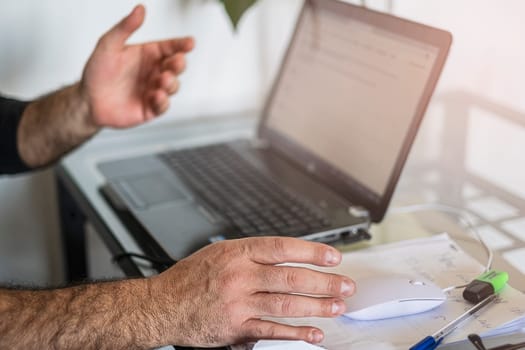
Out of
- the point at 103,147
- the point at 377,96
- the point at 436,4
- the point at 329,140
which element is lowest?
the point at 103,147

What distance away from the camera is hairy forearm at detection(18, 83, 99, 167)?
4.19 feet

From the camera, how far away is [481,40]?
131 cm

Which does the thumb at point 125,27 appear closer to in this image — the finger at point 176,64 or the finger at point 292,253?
the finger at point 176,64

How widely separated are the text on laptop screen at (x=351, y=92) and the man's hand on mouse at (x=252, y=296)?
0.33 metres

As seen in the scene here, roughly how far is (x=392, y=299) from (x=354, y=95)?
468 millimetres

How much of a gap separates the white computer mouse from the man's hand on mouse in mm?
29

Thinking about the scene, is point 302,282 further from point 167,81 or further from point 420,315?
point 167,81

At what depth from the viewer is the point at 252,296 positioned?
792 mm

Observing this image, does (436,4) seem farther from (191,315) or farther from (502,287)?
(191,315)

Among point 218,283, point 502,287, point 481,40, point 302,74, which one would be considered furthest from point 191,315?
point 481,40

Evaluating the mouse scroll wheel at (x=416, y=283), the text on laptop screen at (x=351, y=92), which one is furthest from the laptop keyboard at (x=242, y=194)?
the mouse scroll wheel at (x=416, y=283)

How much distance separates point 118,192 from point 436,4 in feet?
2.27

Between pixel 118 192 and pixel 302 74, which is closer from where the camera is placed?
pixel 118 192

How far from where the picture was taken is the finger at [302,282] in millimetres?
784
